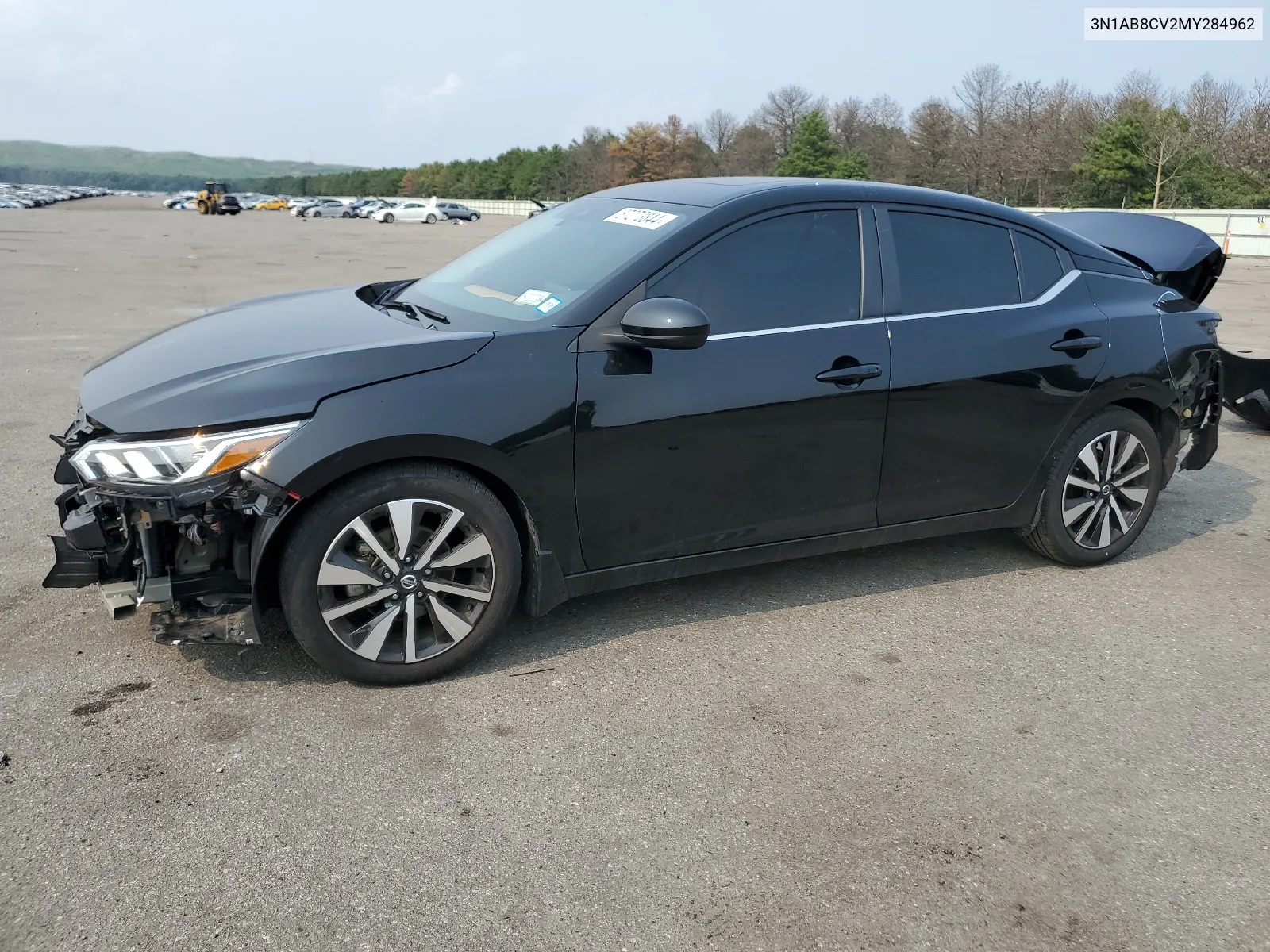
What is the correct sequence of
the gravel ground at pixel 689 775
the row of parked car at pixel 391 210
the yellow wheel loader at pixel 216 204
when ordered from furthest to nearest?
the yellow wheel loader at pixel 216 204 < the row of parked car at pixel 391 210 < the gravel ground at pixel 689 775

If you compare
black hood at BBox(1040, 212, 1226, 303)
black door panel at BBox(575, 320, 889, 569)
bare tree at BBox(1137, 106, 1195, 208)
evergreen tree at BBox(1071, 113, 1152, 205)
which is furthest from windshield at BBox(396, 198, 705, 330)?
evergreen tree at BBox(1071, 113, 1152, 205)

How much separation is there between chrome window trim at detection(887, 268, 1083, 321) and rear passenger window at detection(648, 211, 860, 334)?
0.25 m

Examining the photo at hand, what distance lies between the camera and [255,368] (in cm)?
329

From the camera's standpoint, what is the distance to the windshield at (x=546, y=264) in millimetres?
3773

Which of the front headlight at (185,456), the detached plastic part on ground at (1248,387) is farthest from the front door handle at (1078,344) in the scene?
the detached plastic part on ground at (1248,387)

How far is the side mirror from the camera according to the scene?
3438mm

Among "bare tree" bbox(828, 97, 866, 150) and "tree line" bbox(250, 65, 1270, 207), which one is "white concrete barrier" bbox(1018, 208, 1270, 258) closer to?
"tree line" bbox(250, 65, 1270, 207)

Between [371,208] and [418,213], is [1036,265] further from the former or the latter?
[371,208]

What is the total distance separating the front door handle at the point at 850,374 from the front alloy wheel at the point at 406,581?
1443mm

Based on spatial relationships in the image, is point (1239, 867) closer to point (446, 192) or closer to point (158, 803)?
point (158, 803)

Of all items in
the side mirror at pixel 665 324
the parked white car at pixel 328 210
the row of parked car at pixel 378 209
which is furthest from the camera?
the parked white car at pixel 328 210

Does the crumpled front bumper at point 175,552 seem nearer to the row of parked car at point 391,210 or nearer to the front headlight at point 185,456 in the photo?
the front headlight at point 185,456

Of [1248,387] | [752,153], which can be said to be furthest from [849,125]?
[1248,387]

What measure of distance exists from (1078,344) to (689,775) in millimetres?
2764
